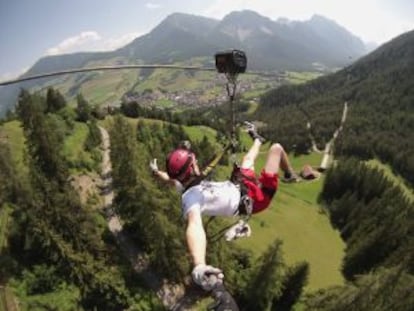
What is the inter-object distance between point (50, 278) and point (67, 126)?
44375 mm

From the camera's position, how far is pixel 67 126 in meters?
82.8

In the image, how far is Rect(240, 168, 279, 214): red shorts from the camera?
10.7 m

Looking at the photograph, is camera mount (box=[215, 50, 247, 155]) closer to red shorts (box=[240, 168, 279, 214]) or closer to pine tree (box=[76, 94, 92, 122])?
red shorts (box=[240, 168, 279, 214])

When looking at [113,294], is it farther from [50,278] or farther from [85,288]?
[50,278]

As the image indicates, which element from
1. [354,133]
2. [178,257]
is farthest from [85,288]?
[354,133]

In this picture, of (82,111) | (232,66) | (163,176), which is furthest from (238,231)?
(82,111)

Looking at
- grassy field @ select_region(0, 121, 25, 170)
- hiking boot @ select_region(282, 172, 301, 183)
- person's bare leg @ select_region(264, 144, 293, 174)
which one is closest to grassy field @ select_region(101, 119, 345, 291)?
grassy field @ select_region(0, 121, 25, 170)

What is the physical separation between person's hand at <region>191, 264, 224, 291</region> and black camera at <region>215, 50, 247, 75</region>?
16.8 feet

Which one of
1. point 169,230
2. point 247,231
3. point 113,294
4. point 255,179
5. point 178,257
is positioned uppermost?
point 255,179

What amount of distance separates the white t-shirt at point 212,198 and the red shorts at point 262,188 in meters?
0.58

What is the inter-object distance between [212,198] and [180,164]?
108 cm

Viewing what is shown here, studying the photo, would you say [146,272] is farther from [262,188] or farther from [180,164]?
[180,164]

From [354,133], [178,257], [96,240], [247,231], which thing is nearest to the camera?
[247,231]

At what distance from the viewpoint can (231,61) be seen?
33.1ft
